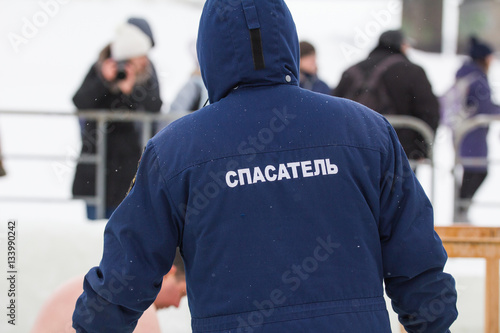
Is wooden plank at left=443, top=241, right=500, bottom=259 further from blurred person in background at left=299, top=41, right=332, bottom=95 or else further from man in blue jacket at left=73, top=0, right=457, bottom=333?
blurred person in background at left=299, top=41, right=332, bottom=95

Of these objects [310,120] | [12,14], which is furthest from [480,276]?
[12,14]

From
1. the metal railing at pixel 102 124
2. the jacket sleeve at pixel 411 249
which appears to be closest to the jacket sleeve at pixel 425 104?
the metal railing at pixel 102 124

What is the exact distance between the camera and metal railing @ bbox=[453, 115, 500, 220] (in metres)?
5.66

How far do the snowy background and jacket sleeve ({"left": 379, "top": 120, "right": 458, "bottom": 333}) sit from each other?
1.80m

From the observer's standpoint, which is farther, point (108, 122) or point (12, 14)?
point (12, 14)

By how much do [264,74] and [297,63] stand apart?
13 centimetres

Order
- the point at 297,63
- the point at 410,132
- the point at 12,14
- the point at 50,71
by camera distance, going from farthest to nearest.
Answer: the point at 12,14 → the point at 50,71 → the point at 410,132 → the point at 297,63

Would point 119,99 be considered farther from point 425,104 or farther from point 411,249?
point 411,249

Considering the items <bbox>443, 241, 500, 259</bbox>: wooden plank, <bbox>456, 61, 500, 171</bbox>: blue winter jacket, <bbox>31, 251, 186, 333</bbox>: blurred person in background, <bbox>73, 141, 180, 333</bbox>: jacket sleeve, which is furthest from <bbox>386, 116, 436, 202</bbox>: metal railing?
<bbox>73, 141, 180, 333</bbox>: jacket sleeve

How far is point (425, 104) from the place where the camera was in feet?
17.2

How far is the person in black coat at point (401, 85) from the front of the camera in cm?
502

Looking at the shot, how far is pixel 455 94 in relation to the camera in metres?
6.64

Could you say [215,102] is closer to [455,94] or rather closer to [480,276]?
[480,276]

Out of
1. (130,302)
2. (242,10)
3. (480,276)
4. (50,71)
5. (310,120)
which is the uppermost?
(242,10)
